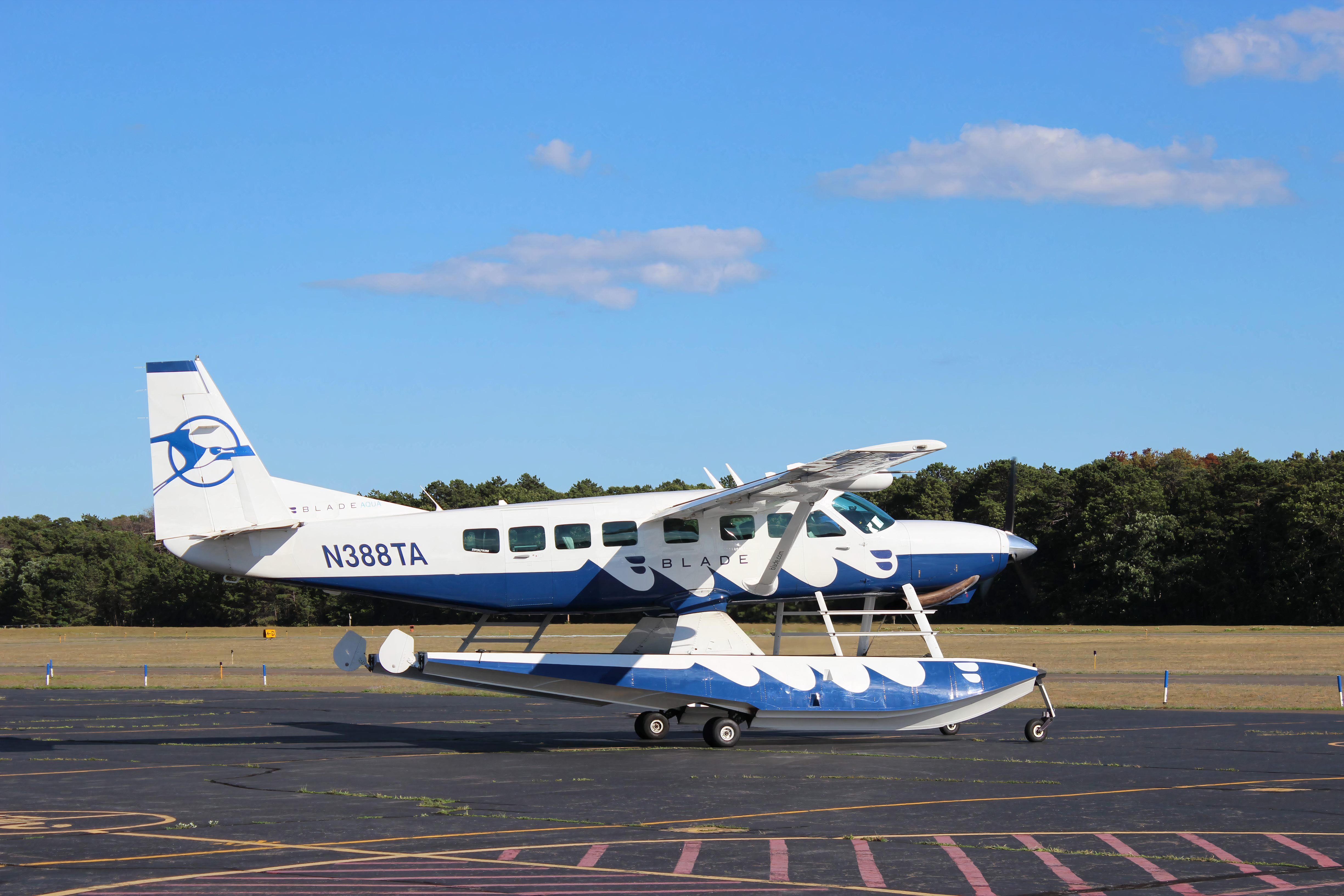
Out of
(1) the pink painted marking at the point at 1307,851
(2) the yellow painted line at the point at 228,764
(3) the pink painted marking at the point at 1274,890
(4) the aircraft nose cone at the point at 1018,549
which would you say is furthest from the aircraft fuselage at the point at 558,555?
(3) the pink painted marking at the point at 1274,890

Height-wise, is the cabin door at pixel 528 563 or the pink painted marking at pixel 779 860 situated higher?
the cabin door at pixel 528 563

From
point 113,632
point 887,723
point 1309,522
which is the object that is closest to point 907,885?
point 887,723

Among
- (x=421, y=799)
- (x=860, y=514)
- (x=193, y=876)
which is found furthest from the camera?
(x=860, y=514)

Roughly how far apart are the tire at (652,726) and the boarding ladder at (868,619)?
2.32 metres

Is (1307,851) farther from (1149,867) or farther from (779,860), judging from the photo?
(779,860)

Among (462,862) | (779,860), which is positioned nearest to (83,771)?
(462,862)

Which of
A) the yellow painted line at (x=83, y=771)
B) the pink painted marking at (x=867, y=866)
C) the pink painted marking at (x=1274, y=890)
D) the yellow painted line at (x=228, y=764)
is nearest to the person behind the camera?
the pink painted marking at (x=1274, y=890)

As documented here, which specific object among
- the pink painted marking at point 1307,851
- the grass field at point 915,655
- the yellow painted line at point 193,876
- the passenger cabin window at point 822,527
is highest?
the passenger cabin window at point 822,527

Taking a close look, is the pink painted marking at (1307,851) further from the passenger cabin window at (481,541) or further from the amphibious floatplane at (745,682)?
the passenger cabin window at (481,541)

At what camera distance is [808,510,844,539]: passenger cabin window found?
907 inches

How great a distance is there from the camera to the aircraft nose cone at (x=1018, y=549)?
79.9 ft

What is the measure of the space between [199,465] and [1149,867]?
16501mm

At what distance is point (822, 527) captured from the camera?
909 inches

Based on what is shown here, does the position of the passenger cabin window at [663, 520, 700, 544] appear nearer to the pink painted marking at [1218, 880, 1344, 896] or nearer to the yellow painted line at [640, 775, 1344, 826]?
the yellow painted line at [640, 775, 1344, 826]
